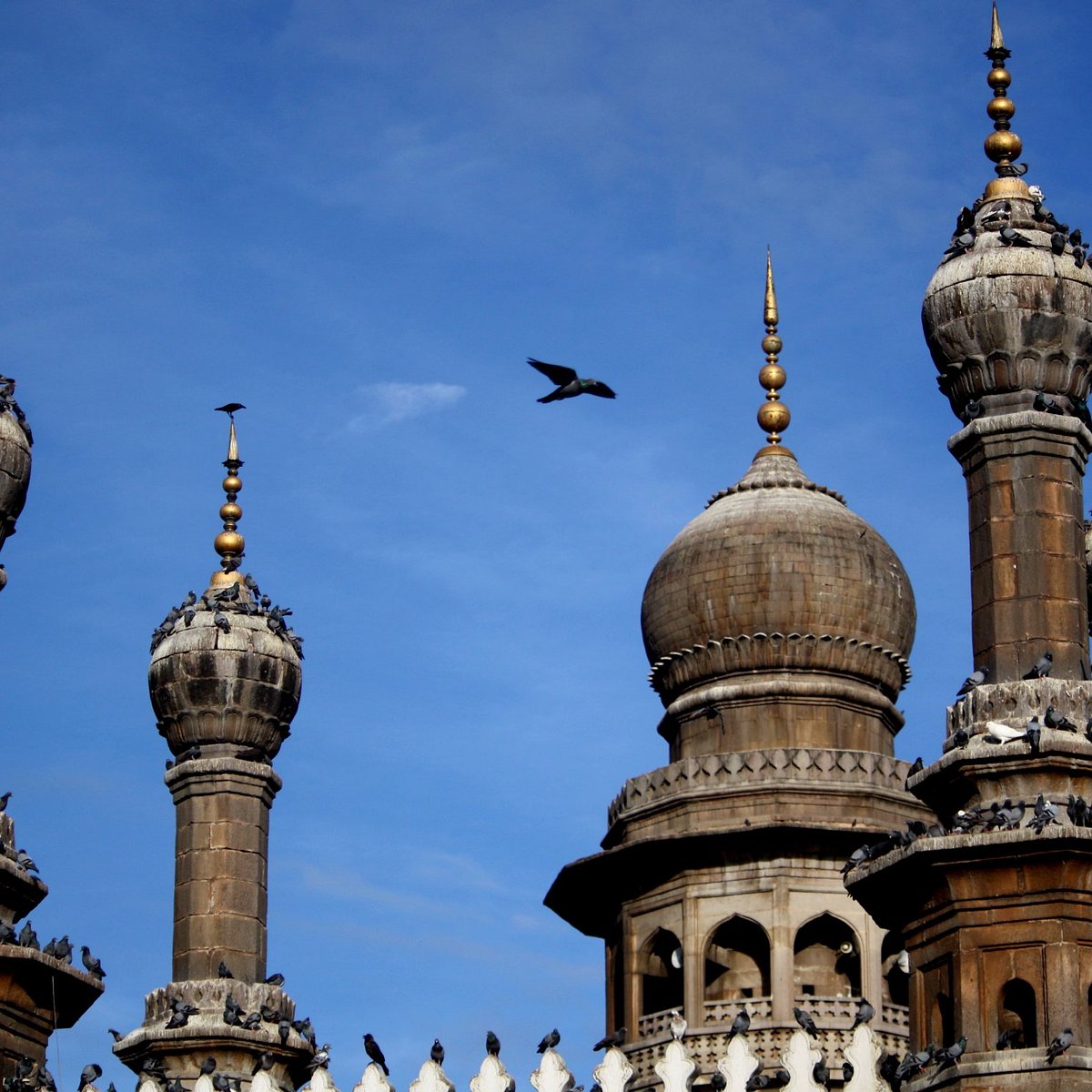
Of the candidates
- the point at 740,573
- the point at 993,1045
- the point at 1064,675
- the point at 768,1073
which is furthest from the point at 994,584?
the point at 740,573

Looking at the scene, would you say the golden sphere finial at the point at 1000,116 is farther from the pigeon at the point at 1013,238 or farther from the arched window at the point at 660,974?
the arched window at the point at 660,974

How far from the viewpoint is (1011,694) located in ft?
101

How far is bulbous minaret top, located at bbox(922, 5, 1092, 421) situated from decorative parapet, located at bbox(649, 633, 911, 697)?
1141cm

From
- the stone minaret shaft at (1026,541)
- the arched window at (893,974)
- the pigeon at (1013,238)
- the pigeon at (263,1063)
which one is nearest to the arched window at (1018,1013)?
the stone minaret shaft at (1026,541)

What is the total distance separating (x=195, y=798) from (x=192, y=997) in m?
2.63

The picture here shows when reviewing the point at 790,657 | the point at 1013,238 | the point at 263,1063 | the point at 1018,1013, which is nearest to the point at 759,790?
the point at 790,657

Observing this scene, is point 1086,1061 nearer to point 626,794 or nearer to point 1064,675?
point 1064,675

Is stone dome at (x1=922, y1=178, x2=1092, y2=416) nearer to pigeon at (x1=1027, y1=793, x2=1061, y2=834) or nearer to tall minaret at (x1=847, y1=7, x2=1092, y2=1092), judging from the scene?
tall minaret at (x1=847, y1=7, x2=1092, y2=1092)

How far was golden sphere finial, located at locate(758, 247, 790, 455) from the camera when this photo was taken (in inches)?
1858

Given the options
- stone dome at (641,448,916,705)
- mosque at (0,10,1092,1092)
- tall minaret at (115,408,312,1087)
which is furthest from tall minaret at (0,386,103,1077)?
stone dome at (641,448,916,705)

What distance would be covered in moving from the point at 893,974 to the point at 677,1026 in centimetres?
399

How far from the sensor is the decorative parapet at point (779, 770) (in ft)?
141

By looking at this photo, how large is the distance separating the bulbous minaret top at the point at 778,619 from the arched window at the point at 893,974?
3.01 metres

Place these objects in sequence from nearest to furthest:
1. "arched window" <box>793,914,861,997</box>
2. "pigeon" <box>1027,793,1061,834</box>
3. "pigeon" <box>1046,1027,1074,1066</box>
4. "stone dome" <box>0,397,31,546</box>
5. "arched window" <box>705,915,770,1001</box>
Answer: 1. "pigeon" <box>1046,1027,1074,1066</box>
2. "pigeon" <box>1027,793,1061,834</box>
3. "stone dome" <box>0,397,31,546</box>
4. "arched window" <box>793,914,861,997</box>
5. "arched window" <box>705,915,770,1001</box>
